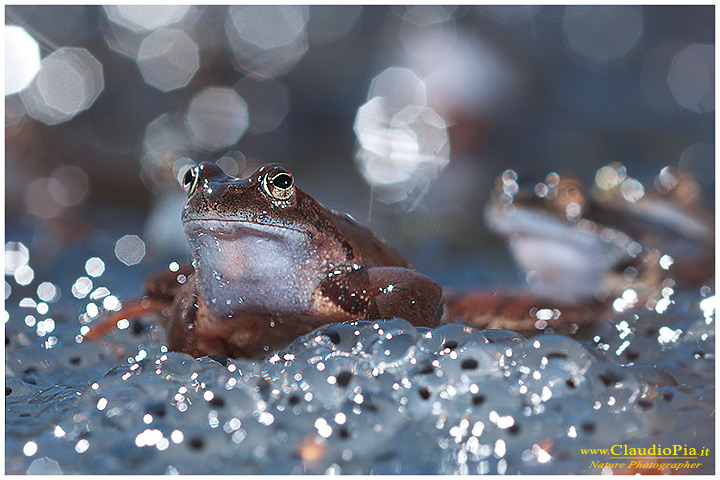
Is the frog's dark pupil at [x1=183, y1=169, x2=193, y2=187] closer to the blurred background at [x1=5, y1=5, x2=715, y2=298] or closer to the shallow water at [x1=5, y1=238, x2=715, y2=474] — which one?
the shallow water at [x1=5, y1=238, x2=715, y2=474]

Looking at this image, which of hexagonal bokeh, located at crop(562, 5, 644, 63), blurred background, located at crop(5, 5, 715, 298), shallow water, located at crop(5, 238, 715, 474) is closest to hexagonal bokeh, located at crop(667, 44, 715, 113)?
blurred background, located at crop(5, 5, 715, 298)

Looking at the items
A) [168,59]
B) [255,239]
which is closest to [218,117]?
[168,59]

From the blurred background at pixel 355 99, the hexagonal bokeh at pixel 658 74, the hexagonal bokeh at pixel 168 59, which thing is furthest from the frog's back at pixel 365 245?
the hexagonal bokeh at pixel 658 74

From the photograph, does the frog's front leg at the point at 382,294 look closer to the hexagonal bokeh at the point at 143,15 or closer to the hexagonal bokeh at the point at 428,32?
Result: the hexagonal bokeh at the point at 428,32

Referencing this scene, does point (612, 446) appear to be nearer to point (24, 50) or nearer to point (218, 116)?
point (218, 116)

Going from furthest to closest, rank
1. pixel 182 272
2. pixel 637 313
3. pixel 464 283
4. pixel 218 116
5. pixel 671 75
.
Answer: pixel 671 75 → pixel 218 116 → pixel 464 283 → pixel 637 313 → pixel 182 272

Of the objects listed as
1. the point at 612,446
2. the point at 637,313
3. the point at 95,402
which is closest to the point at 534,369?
the point at 612,446
